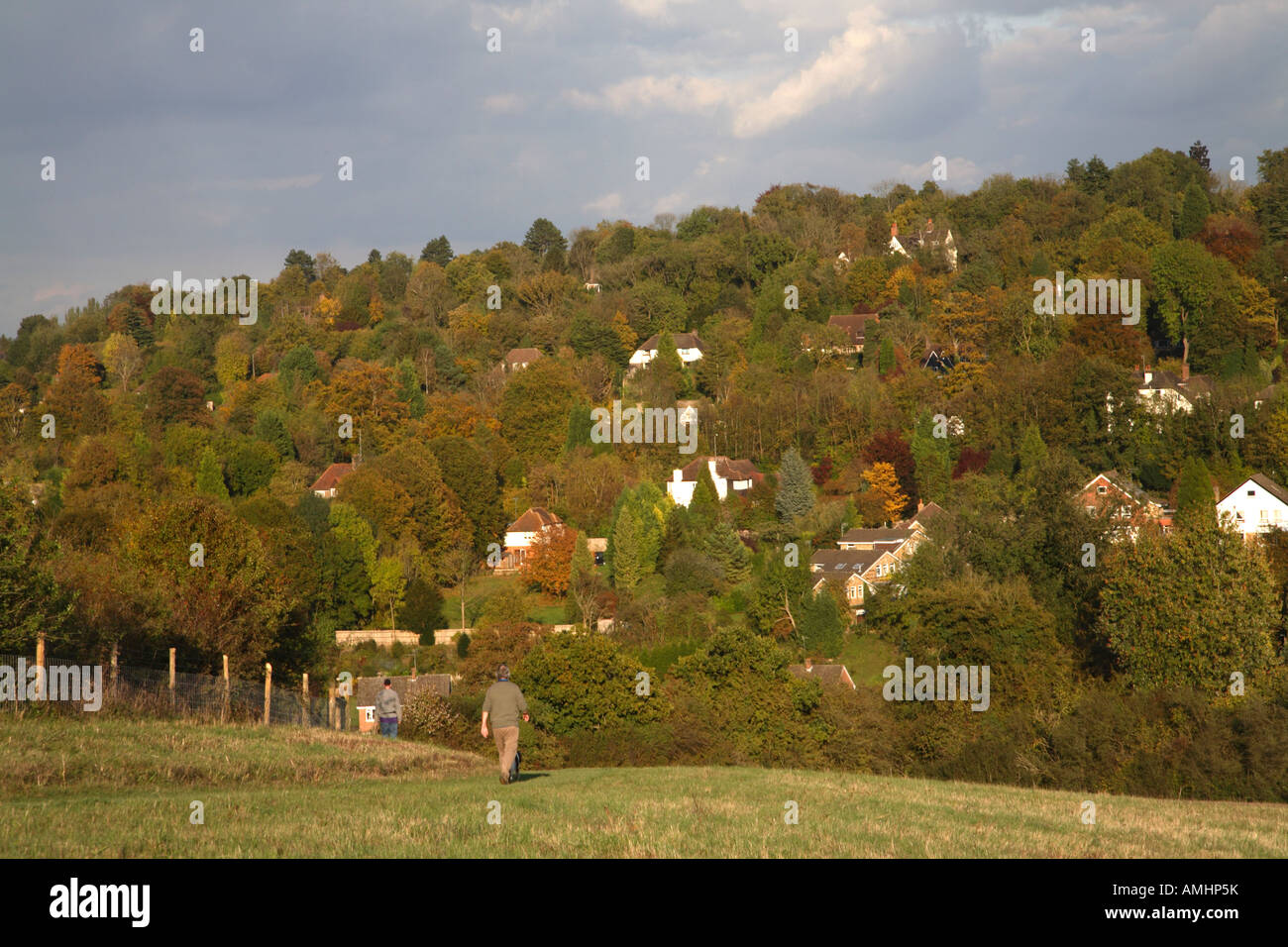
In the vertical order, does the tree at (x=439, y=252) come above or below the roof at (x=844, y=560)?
above

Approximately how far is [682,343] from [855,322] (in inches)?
669

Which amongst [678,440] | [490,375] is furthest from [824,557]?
[490,375]

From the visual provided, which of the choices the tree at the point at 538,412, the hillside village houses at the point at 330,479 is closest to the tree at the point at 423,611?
the hillside village houses at the point at 330,479

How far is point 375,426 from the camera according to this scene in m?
98.1

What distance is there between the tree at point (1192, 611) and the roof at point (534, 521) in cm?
4266

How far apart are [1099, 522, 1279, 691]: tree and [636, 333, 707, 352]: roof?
2502 inches

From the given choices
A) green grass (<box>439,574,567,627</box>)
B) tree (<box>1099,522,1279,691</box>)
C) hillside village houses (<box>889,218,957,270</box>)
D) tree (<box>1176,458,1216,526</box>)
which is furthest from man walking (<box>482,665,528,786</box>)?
hillside village houses (<box>889,218,957,270</box>)

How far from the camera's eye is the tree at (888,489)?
3132 inches

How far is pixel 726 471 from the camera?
86500 millimetres

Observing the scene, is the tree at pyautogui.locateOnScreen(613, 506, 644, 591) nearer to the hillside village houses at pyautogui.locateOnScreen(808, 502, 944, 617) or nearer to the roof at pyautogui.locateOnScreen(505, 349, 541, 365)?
the hillside village houses at pyautogui.locateOnScreen(808, 502, 944, 617)

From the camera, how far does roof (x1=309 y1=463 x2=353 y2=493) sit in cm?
9012

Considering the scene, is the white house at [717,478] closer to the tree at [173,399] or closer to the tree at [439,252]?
the tree at [173,399]

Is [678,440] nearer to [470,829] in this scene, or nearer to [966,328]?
[966,328]
